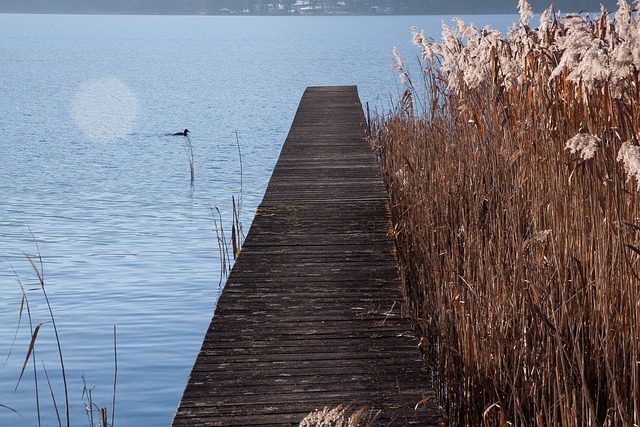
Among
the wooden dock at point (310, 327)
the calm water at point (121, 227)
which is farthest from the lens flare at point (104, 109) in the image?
Answer: the wooden dock at point (310, 327)

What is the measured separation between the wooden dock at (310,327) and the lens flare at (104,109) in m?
14.3

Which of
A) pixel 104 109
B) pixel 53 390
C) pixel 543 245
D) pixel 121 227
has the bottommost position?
pixel 104 109

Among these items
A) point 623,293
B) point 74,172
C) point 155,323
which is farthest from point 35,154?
point 623,293

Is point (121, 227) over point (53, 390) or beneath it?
beneath

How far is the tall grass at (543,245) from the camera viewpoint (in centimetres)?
276

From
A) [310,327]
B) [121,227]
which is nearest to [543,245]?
[310,327]

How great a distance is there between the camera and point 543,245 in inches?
126

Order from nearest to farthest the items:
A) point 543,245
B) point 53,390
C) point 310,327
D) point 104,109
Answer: point 543,245
point 310,327
point 53,390
point 104,109

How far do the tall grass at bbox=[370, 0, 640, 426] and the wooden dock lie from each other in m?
0.24

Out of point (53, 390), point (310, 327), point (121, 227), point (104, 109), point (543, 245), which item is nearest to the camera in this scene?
point (543, 245)

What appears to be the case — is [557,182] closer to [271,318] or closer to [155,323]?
[271,318]

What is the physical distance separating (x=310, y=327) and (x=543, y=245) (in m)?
0.92

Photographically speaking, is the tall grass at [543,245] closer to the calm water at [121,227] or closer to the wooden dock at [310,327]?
the wooden dock at [310,327]

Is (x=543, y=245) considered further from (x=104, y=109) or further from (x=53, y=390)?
(x=104, y=109)
